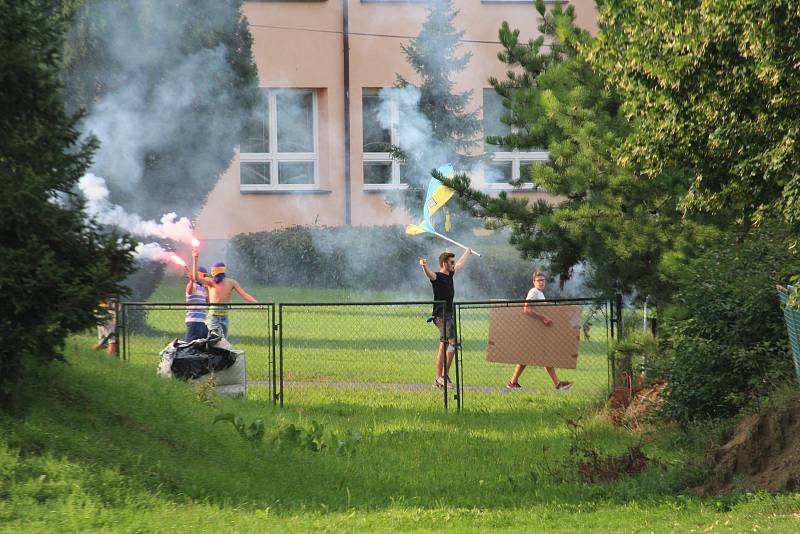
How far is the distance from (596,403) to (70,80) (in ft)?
44.6

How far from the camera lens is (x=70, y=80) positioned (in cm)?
2444

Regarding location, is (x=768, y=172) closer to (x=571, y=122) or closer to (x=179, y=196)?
(x=571, y=122)

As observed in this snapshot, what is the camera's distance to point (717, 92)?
9.25 metres

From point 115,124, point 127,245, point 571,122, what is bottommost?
point 127,245

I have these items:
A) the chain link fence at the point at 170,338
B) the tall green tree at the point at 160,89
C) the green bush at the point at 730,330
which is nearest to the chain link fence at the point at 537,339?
the chain link fence at the point at 170,338

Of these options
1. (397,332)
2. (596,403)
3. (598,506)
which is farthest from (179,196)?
(598,506)

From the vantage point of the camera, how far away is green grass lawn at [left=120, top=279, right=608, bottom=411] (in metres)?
17.3

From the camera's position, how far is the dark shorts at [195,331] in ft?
58.8

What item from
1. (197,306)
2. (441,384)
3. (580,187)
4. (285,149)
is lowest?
(441,384)

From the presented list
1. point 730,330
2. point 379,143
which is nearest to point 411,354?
point 730,330

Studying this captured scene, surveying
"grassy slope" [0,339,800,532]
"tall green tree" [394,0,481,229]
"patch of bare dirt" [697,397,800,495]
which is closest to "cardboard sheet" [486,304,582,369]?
"grassy slope" [0,339,800,532]

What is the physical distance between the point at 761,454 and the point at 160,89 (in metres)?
19.0

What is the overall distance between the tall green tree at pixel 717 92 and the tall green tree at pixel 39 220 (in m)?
4.24

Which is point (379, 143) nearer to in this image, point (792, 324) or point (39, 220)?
point (792, 324)
